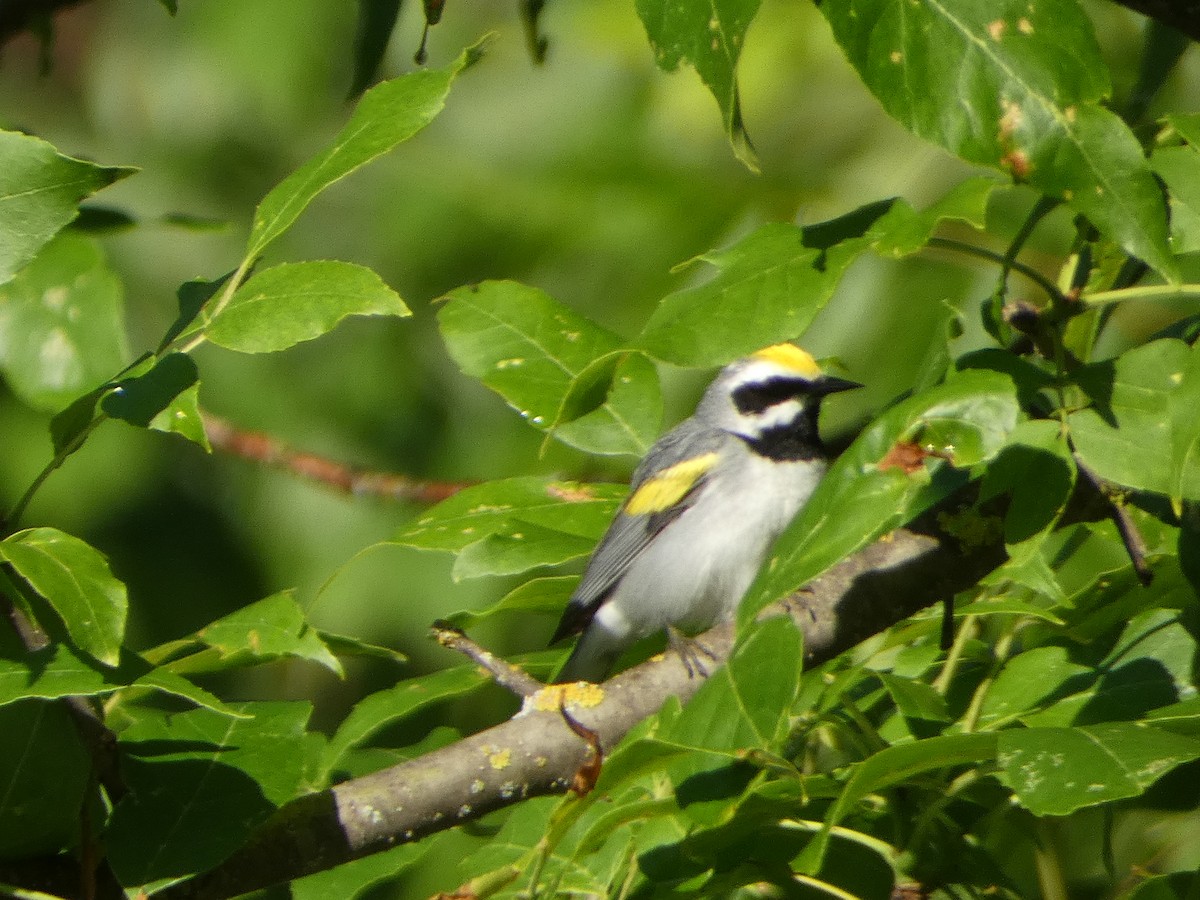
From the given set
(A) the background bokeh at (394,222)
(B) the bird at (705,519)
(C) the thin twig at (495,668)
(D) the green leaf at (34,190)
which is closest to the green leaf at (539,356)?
(C) the thin twig at (495,668)

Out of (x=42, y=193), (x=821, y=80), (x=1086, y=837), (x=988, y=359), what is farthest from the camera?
(x=821, y=80)

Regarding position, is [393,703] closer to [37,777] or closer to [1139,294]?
[37,777]

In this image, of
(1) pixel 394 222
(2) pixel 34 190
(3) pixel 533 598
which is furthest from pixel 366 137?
(1) pixel 394 222

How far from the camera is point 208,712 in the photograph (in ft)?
5.30

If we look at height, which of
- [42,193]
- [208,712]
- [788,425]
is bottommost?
[788,425]

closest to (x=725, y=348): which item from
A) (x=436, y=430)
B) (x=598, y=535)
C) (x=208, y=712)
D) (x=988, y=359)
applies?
(x=988, y=359)

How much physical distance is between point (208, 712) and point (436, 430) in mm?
2838

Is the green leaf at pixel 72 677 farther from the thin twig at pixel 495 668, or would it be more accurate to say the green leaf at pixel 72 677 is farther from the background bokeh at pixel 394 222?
the background bokeh at pixel 394 222

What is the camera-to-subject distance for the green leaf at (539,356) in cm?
193

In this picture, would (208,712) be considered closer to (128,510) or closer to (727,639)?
(727,639)

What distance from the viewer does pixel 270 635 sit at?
1.46m

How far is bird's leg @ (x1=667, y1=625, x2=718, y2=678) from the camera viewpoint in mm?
1810

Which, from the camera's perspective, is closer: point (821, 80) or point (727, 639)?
point (727, 639)

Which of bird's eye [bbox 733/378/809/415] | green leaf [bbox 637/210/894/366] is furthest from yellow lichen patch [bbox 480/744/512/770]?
bird's eye [bbox 733/378/809/415]
